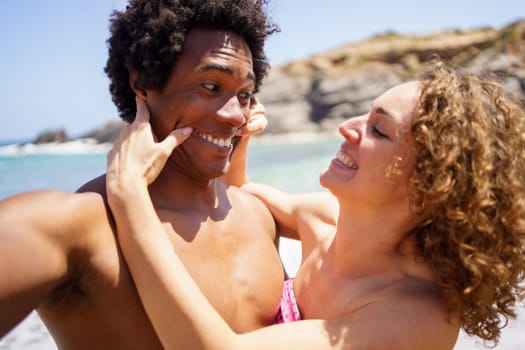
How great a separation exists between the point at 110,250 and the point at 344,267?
1185 millimetres

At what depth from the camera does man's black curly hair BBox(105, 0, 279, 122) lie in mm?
2193

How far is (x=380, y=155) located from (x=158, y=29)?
1.10m

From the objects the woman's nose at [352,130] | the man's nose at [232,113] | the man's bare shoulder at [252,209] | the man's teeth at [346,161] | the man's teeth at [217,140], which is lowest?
the man's bare shoulder at [252,209]

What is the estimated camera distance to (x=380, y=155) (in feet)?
7.59

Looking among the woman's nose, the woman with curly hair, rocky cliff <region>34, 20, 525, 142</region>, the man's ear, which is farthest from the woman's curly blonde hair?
rocky cliff <region>34, 20, 525, 142</region>

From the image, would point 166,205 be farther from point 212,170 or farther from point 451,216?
point 451,216

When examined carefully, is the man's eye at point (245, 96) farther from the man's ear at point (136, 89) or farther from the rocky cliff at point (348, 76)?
the rocky cliff at point (348, 76)

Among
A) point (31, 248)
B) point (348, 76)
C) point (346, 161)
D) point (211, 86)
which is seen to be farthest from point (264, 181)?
point (348, 76)

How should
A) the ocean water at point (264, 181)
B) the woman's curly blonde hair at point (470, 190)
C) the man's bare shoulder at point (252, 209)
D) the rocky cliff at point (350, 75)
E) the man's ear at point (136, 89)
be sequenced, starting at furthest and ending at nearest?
the rocky cliff at point (350, 75), the ocean water at point (264, 181), the man's bare shoulder at point (252, 209), the man's ear at point (136, 89), the woman's curly blonde hair at point (470, 190)

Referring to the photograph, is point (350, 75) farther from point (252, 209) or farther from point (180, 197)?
point (180, 197)

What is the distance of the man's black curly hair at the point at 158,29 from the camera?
2193mm

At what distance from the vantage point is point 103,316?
187 centimetres

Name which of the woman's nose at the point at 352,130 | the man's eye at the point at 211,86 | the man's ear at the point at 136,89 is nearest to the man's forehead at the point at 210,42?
the man's eye at the point at 211,86

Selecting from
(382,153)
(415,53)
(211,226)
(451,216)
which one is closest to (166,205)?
(211,226)
